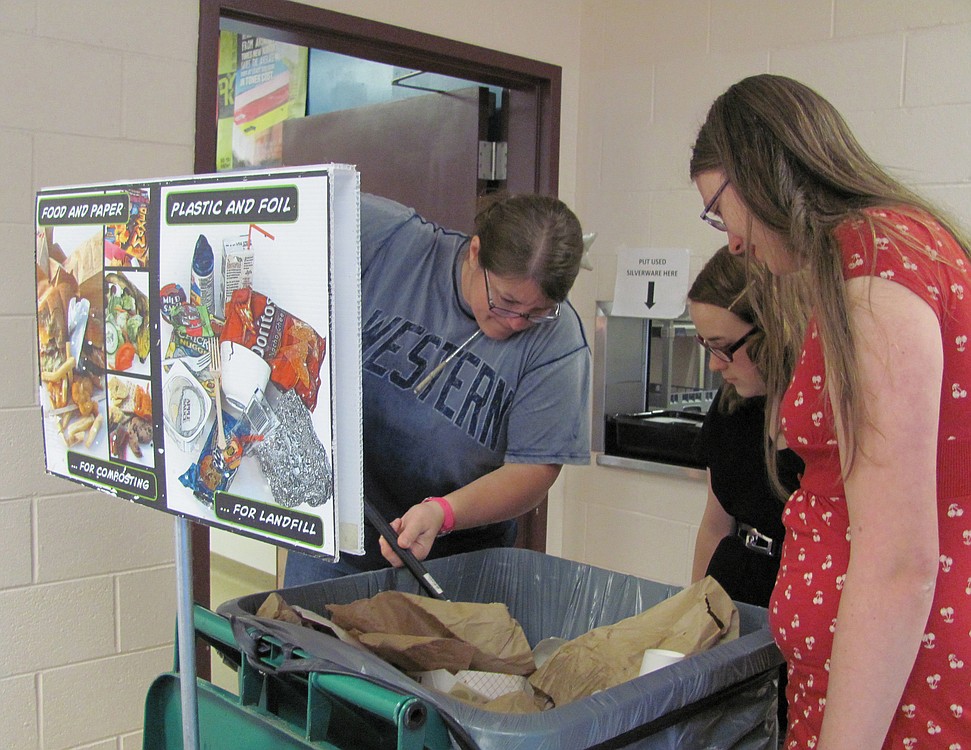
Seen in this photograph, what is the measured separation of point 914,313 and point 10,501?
1.76 m

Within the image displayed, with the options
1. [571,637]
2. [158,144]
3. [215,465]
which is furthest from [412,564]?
[158,144]

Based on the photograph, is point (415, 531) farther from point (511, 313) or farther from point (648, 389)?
point (648, 389)

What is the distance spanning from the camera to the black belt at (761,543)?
159cm

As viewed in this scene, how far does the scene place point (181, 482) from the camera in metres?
0.89

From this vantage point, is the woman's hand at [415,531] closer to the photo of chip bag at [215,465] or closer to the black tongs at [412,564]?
the black tongs at [412,564]

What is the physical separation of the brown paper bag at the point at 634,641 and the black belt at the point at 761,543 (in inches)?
16.6

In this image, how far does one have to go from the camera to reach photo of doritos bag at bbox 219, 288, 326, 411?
2.53ft

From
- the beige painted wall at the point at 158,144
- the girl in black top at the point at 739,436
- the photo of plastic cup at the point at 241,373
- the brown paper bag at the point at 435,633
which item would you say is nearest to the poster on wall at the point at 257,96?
the beige painted wall at the point at 158,144

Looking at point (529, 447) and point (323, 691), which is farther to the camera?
point (529, 447)

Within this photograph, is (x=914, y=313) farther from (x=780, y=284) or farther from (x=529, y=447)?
(x=529, y=447)

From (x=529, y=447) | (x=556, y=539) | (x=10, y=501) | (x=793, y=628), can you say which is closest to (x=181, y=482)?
(x=793, y=628)

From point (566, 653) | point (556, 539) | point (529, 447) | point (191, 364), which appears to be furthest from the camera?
point (556, 539)

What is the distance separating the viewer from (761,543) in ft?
5.28

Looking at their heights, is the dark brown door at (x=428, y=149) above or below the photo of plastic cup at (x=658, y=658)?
above
